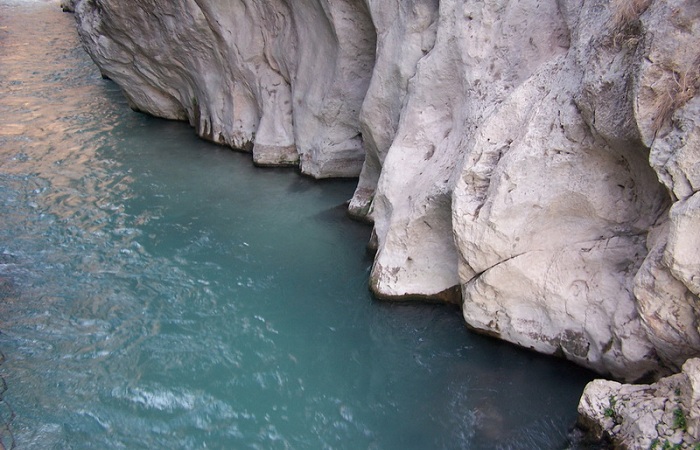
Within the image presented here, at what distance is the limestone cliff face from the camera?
14.3 ft

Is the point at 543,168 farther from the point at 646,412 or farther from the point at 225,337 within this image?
the point at 225,337

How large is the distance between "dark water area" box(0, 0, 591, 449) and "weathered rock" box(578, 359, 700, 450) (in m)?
0.63

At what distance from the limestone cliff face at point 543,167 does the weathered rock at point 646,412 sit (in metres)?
0.40

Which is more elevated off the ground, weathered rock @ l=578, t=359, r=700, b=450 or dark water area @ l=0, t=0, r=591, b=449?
weathered rock @ l=578, t=359, r=700, b=450

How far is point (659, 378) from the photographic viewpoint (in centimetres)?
481

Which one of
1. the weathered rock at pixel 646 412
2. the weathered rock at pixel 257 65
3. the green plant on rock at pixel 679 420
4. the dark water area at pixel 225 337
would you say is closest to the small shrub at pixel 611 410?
the weathered rock at pixel 646 412

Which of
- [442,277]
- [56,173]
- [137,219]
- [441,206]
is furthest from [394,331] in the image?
[56,173]

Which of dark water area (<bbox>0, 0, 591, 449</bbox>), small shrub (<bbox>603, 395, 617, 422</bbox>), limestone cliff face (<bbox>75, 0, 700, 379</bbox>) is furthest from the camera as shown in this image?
dark water area (<bbox>0, 0, 591, 449</bbox>)

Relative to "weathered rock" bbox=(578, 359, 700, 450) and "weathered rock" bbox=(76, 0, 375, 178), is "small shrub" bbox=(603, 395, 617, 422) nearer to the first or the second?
"weathered rock" bbox=(578, 359, 700, 450)

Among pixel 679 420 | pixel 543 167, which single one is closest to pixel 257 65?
pixel 543 167

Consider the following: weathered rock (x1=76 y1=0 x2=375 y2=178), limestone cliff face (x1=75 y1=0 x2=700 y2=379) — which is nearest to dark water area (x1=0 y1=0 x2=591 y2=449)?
limestone cliff face (x1=75 y1=0 x2=700 y2=379)

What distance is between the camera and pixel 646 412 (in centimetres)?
429

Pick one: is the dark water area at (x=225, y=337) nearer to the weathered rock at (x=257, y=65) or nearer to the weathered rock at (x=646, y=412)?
the weathered rock at (x=646, y=412)

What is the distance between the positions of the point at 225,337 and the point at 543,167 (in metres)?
3.83
